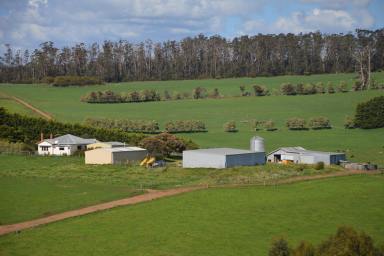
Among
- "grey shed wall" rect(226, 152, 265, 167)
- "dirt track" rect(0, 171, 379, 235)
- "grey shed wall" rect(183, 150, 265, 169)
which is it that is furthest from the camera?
"grey shed wall" rect(226, 152, 265, 167)

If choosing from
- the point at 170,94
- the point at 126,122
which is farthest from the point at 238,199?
the point at 170,94

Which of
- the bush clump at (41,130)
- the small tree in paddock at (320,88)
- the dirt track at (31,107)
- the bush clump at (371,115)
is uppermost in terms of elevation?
the small tree in paddock at (320,88)

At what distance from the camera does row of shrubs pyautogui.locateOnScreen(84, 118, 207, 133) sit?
7706 cm

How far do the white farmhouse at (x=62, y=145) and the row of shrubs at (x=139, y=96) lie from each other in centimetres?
3711

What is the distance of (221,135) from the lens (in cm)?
7512

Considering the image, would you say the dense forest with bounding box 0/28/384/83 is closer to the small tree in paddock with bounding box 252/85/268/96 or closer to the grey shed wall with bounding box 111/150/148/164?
the small tree in paddock with bounding box 252/85/268/96

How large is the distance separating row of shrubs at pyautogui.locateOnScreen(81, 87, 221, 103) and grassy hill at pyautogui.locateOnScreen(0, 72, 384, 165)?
2591 millimetres

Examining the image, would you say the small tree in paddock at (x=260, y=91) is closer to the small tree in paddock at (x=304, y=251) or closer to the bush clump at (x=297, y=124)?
the bush clump at (x=297, y=124)

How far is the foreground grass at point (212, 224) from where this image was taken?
89.1ft

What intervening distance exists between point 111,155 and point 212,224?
2540 cm

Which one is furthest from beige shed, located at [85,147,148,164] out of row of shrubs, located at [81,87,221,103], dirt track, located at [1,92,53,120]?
row of shrubs, located at [81,87,221,103]

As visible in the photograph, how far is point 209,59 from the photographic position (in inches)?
5915

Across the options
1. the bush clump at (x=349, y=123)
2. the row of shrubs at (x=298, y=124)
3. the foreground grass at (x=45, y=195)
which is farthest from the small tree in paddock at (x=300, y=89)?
the foreground grass at (x=45, y=195)

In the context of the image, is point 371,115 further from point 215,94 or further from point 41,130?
point 41,130
